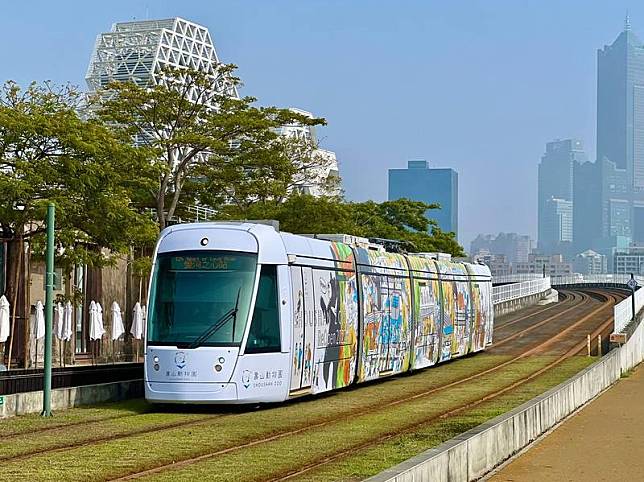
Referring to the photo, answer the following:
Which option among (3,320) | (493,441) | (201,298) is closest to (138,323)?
(3,320)

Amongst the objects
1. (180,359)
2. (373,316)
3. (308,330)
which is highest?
(373,316)

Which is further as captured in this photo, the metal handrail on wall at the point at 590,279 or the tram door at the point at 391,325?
the metal handrail on wall at the point at 590,279

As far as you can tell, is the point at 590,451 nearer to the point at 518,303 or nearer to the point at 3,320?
the point at 3,320

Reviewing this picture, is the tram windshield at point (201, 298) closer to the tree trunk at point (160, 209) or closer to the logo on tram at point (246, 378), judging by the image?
the logo on tram at point (246, 378)

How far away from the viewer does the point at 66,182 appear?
3186 cm

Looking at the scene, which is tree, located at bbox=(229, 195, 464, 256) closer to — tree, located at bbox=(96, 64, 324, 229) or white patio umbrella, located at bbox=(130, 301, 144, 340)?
tree, located at bbox=(96, 64, 324, 229)

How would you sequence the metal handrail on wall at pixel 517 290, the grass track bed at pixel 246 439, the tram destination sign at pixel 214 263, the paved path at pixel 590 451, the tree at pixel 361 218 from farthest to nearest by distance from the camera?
the metal handrail on wall at pixel 517 290 < the tree at pixel 361 218 < the tram destination sign at pixel 214 263 < the paved path at pixel 590 451 < the grass track bed at pixel 246 439

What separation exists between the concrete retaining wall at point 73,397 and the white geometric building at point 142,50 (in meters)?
82.2

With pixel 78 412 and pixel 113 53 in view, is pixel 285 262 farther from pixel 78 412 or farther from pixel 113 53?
pixel 113 53

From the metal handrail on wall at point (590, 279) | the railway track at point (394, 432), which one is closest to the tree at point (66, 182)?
the railway track at point (394, 432)

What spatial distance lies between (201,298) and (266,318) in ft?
4.10

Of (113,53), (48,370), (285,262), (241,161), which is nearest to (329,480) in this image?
(48,370)

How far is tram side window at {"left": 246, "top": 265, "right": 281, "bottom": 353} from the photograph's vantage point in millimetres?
21719

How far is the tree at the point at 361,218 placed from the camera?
164ft
